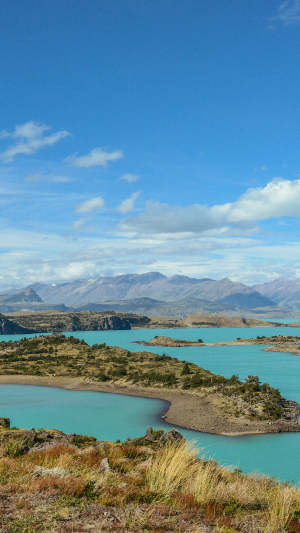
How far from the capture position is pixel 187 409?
50.9 meters

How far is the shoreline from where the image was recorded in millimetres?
42394

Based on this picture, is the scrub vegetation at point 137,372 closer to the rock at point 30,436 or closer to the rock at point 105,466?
the rock at point 30,436

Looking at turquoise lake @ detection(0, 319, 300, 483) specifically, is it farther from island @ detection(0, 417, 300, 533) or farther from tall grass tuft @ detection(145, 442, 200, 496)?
island @ detection(0, 417, 300, 533)

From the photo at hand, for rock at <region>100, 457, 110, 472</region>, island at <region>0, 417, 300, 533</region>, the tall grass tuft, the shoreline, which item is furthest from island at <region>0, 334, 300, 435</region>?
island at <region>0, 417, 300, 533</region>

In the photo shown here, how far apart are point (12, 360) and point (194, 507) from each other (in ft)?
300

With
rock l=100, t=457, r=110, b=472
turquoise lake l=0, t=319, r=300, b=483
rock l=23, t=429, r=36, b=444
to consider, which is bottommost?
turquoise lake l=0, t=319, r=300, b=483

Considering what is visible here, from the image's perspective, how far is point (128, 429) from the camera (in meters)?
43.8

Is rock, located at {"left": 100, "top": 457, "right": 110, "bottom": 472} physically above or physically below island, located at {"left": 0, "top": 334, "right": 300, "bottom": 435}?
above

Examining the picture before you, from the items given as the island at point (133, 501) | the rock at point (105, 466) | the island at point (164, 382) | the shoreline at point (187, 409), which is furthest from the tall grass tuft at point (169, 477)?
the island at point (164, 382)

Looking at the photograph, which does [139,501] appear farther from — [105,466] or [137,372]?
[137,372]

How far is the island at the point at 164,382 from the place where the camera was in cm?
4538

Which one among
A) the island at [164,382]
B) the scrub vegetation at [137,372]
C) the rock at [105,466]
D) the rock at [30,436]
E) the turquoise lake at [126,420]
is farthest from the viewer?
the scrub vegetation at [137,372]

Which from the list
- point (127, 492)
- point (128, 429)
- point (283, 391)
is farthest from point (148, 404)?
point (127, 492)

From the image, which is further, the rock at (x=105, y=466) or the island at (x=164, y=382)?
the island at (x=164, y=382)
